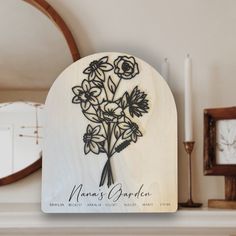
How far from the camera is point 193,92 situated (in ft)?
4.53

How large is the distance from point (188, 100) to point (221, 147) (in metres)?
0.16

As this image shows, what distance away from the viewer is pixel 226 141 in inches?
49.3

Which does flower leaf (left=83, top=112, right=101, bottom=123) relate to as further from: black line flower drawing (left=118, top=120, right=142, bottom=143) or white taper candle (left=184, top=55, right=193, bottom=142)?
white taper candle (left=184, top=55, right=193, bottom=142)

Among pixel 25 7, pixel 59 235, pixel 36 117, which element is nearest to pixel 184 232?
pixel 59 235

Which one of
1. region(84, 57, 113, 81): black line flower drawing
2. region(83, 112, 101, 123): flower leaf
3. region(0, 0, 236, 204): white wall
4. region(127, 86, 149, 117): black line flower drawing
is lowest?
region(83, 112, 101, 123): flower leaf

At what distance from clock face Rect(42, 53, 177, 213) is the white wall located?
0.10m

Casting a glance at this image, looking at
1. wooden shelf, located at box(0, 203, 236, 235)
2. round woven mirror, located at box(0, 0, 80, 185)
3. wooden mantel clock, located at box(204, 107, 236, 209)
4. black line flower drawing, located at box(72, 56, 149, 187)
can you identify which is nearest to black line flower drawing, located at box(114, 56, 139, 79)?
black line flower drawing, located at box(72, 56, 149, 187)

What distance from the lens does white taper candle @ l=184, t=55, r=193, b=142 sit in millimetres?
1280

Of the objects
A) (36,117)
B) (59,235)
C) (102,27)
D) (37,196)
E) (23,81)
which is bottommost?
(59,235)

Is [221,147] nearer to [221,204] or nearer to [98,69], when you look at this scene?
[221,204]

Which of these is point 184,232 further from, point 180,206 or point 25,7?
point 25,7

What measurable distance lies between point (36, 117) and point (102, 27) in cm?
36

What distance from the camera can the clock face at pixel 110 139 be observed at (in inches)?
48.8

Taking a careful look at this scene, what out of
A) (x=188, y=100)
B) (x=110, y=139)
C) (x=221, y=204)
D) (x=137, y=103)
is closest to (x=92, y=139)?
(x=110, y=139)
